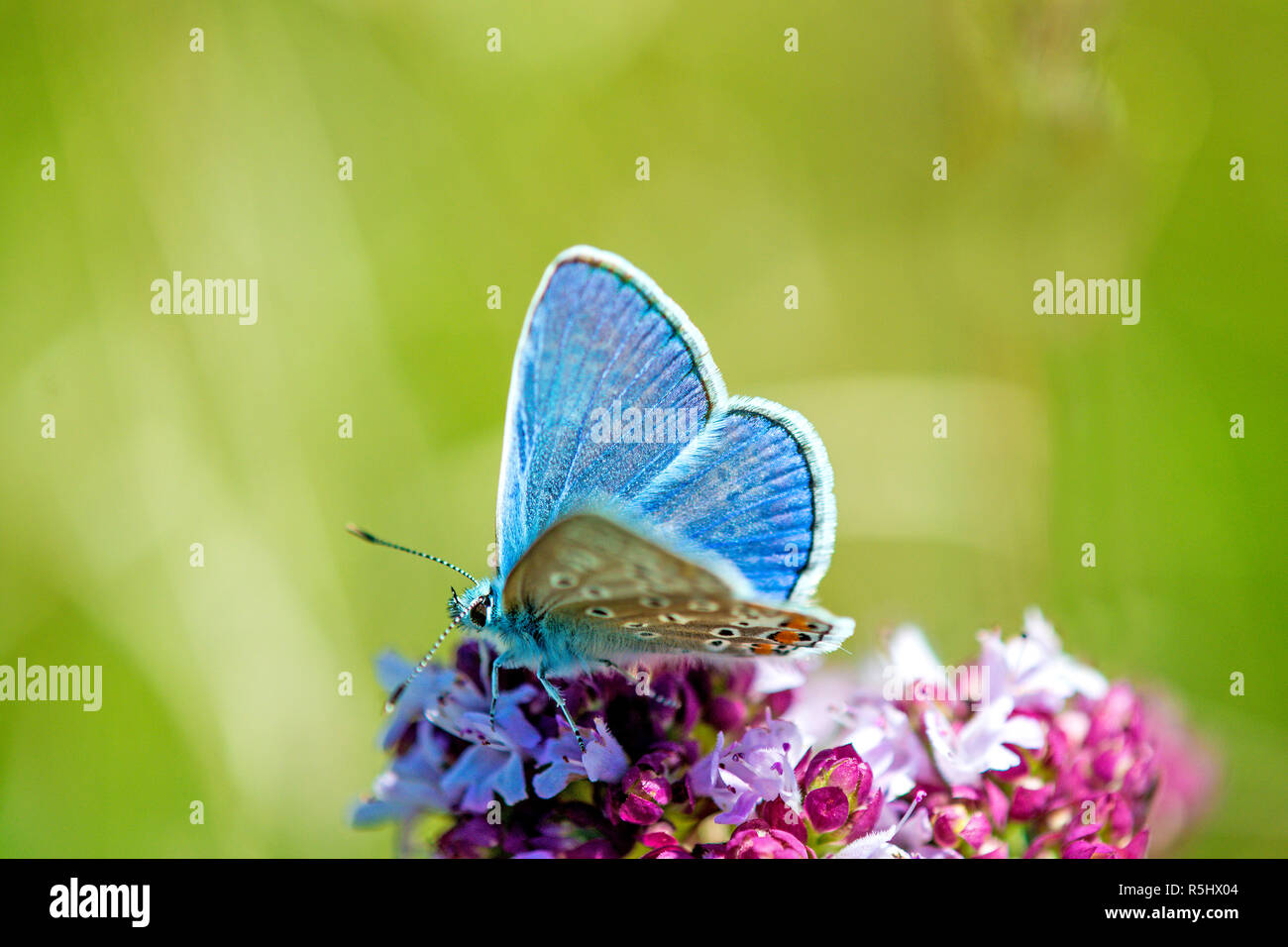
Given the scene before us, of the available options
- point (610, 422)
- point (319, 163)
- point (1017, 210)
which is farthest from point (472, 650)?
point (319, 163)

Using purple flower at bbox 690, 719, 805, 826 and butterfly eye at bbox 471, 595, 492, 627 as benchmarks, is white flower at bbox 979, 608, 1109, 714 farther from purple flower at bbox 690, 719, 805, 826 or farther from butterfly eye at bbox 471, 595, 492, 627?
butterfly eye at bbox 471, 595, 492, 627

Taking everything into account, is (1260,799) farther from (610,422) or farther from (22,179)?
(22,179)

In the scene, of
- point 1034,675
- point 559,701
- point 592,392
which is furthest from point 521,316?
point 1034,675

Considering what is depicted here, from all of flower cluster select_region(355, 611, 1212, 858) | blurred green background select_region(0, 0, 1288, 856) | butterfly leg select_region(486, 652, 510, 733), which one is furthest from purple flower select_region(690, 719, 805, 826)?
blurred green background select_region(0, 0, 1288, 856)

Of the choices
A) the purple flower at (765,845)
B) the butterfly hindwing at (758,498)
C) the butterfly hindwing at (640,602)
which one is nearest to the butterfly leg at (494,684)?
the butterfly hindwing at (640,602)

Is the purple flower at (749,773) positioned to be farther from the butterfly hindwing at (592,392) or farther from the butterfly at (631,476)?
the butterfly hindwing at (592,392)
